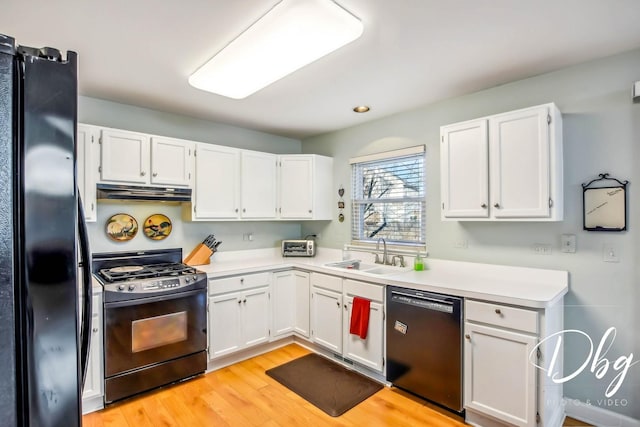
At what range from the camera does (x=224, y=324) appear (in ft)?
10.0

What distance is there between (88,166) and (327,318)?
2.45 m

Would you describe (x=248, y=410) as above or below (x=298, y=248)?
below

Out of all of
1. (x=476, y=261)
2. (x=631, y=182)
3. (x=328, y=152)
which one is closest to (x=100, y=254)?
(x=328, y=152)

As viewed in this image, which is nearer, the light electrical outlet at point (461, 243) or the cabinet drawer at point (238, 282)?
the light electrical outlet at point (461, 243)

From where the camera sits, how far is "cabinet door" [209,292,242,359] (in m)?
2.98

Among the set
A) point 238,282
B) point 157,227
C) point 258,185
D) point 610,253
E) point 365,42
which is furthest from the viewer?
point 258,185

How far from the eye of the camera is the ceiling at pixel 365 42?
1.69 metres

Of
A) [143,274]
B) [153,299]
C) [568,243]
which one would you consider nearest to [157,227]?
[143,274]

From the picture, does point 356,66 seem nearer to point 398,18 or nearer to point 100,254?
point 398,18

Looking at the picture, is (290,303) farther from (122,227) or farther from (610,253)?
(610,253)

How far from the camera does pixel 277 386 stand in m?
2.75

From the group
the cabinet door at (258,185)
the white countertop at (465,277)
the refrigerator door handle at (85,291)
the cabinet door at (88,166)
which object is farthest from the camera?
the cabinet door at (258,185)

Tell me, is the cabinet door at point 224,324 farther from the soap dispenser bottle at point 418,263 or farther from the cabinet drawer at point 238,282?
the soap dispenser bottle at point 418,263

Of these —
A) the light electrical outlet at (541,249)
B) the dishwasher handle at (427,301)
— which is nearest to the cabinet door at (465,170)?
the light electrical outlet at (541,249)
